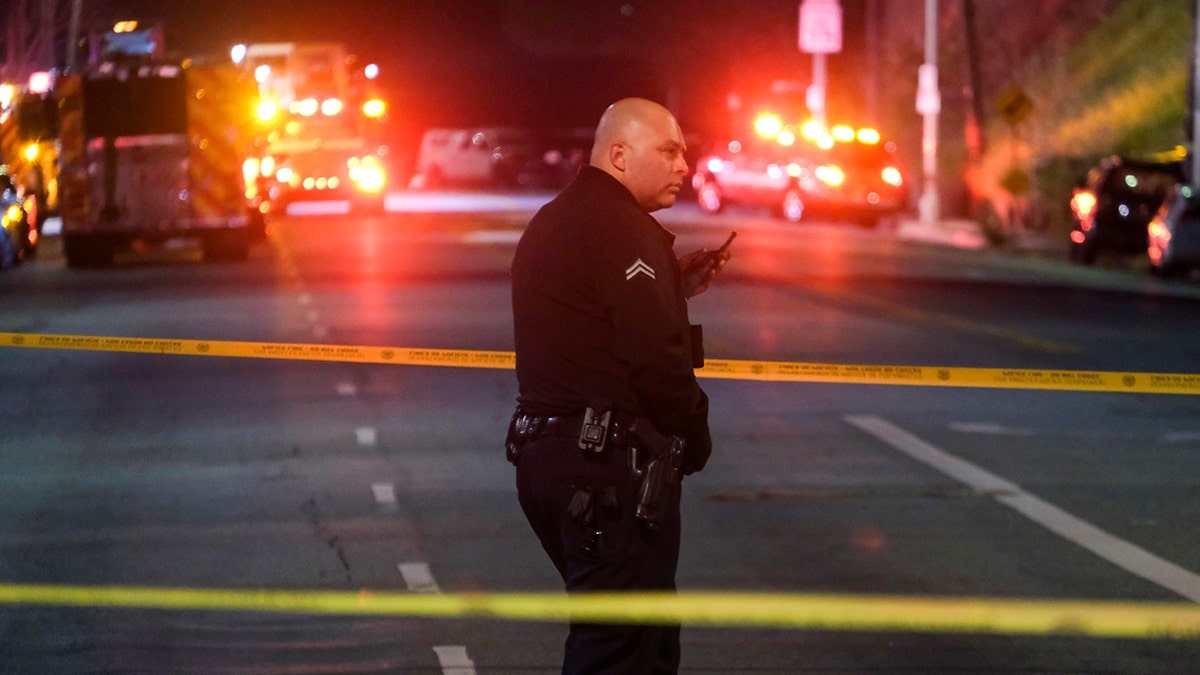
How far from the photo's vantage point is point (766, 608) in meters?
7.73

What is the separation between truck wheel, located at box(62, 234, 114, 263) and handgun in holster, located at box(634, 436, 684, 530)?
1019 inches

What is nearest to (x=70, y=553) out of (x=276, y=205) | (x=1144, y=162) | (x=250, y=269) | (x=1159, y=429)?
(x=1159, y=429)

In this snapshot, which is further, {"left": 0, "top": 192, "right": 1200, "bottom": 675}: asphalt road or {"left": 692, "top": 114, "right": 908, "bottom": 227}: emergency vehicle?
{"left": 692, "top": 114, "right": 908, "bottom": 227}: emergency vehicle

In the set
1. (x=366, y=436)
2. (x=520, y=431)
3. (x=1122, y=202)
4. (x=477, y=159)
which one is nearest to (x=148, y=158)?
(x=1122, y=202)

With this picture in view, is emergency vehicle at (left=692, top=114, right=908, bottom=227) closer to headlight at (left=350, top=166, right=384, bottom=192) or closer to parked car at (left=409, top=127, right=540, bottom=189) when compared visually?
headlight at (left=350, top=166, right=384, bottom=192)

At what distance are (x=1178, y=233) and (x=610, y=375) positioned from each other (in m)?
22.4

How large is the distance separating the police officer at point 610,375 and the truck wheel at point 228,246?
2578 centimetres

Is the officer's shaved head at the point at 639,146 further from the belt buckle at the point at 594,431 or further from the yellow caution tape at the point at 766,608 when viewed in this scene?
the yellow caution tape at the point at 766,608

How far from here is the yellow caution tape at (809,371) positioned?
9117 mm

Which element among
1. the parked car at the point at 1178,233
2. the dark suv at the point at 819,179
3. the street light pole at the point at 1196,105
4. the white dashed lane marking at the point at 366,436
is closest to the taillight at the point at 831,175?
the dark suv at the point at 819,179

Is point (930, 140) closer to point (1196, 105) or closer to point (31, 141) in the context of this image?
point (1196, 105)

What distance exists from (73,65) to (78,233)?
2902mm

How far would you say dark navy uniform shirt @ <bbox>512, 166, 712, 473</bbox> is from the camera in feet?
15.6

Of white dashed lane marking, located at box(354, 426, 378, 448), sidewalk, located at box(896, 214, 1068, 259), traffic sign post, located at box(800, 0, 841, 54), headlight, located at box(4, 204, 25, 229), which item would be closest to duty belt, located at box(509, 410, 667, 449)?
white dashed lane marking, located at box(354, 426, 378, 448)
